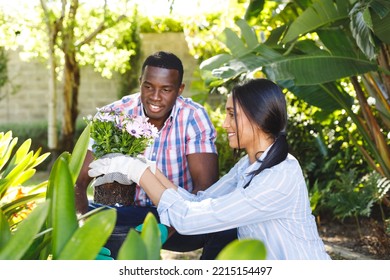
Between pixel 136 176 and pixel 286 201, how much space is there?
1.77ft

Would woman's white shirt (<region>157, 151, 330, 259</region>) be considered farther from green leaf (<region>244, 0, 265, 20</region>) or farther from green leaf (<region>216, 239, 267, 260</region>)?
green leaf (<region>244, 0, 265, 20</region>)

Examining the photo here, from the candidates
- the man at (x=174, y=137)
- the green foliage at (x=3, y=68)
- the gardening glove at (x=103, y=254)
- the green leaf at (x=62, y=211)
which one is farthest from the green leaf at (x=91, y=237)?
the green foliage at (x=3, y=68)

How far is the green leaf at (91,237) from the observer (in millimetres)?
1489

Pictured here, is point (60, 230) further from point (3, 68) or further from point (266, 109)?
point (3, 68)

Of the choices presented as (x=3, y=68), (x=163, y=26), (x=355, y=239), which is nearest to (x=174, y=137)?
(x=355, y=239)

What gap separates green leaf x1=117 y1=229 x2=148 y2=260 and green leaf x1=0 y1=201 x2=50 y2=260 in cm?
22

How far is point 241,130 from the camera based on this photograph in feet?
8.24

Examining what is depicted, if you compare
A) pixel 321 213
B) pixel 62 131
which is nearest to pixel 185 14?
pixel 62 131

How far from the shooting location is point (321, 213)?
6305 mm

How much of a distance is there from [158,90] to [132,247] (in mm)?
1757

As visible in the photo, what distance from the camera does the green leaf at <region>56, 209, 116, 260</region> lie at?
1489mm

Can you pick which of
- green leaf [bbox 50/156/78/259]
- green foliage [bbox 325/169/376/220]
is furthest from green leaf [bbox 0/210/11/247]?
green foliage [bbox 325/169/376/220]
